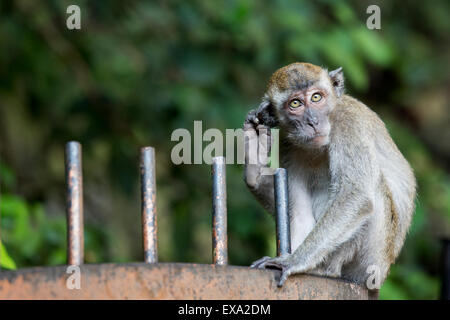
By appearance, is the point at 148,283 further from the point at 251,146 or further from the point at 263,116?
the point at 263,116

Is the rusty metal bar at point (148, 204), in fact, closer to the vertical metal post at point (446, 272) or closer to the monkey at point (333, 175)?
the monkey at point (333, 175)

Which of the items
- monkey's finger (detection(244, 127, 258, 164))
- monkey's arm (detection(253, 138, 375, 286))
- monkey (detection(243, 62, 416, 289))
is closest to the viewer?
monkey's arm (detection(253, 138, 375, 286))

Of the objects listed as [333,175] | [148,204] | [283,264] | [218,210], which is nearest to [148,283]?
[148,204]

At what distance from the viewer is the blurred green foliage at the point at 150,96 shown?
6398 millimetres

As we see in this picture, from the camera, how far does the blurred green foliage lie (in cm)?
640

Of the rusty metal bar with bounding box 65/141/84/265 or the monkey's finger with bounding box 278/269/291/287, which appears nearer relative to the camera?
the rusty metal bar with bounding box 65/141/84/265

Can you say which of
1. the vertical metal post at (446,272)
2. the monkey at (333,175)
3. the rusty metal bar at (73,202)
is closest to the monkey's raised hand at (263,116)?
the monkey at (333,175)

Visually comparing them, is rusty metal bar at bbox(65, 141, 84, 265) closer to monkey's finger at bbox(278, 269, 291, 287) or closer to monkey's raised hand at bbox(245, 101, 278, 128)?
monkey's finger at bbox(278, 269, 291, 287)

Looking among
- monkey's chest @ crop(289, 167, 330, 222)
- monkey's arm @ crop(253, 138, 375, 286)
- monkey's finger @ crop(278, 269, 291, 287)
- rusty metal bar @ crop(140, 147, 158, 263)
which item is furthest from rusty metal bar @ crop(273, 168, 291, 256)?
monkey's chest @ crop(289, 167, 330, 222)

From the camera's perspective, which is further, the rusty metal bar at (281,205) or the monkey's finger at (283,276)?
the rusty metal bar at (281,205)

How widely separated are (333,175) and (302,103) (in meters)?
0.52

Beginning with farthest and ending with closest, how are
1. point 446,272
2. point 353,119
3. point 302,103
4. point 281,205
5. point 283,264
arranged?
point 302,103, point 353,119, point 446,272, point 283,264, point 281,205

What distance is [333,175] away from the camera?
169 inches
